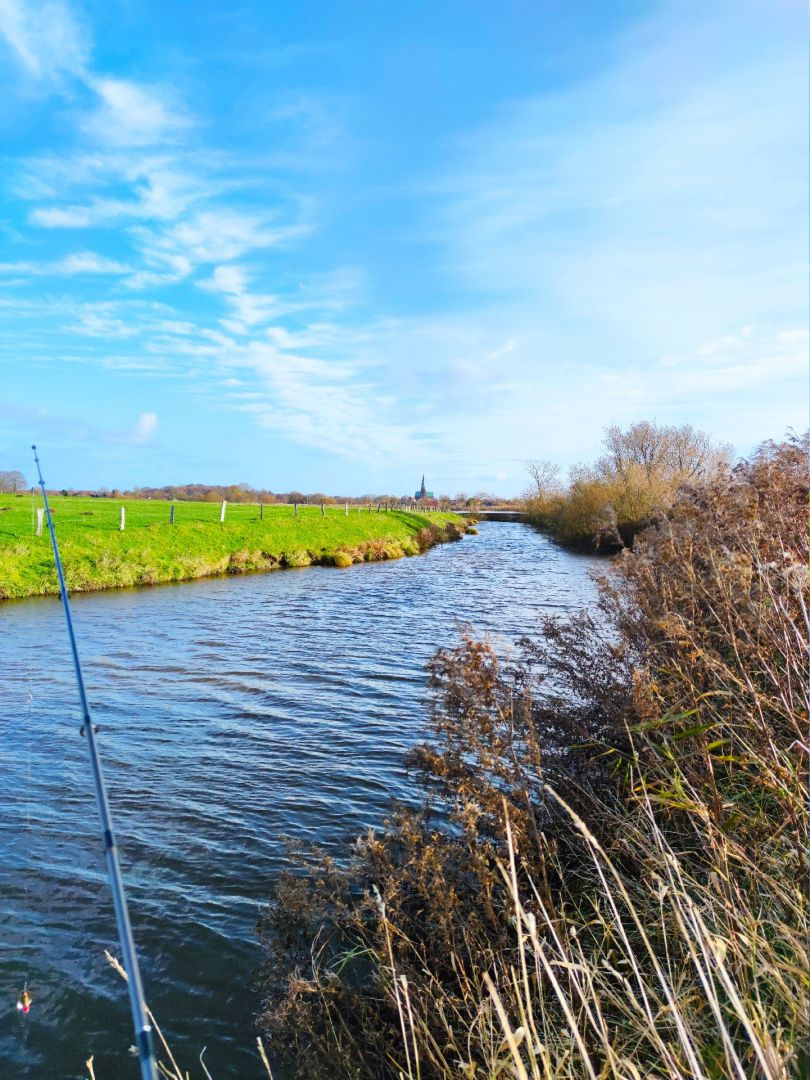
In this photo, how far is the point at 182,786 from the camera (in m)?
8.90

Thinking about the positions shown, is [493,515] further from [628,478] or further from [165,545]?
[165,545]

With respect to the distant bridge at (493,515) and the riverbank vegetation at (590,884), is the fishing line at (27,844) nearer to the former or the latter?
the riverbank vegetation at (590,884)

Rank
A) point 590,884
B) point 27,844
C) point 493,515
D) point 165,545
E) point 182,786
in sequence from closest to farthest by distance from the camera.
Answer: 1. point 590,884
2. point 27,844
3. point 182,786
4. point 165,545
5. point 493,515

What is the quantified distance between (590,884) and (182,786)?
18.9 feet

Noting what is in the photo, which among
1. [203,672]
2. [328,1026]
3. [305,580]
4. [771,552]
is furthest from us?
[305,580]

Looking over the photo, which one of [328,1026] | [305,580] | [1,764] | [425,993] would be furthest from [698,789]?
[305,580]

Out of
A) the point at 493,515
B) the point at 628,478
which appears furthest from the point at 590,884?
the point at 493,515

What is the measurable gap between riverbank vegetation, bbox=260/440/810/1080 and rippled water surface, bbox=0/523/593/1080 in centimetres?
82

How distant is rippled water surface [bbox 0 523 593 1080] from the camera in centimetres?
517

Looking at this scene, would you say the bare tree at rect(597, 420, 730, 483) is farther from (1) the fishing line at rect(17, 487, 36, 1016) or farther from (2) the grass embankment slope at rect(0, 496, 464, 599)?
(1) the fishing line at rect(17, 487, 36, 1016)

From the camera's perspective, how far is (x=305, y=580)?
29891 mm

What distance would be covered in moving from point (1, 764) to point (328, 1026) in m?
7.59

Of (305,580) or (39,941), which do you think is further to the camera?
(305,580)

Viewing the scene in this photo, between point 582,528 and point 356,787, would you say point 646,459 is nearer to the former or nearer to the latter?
point 582,528
